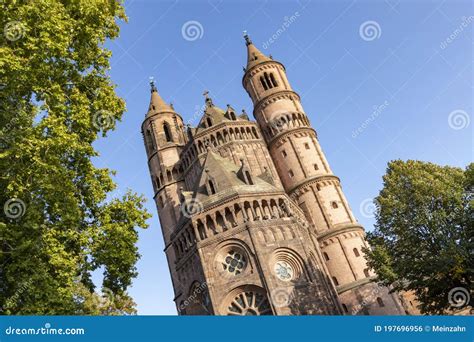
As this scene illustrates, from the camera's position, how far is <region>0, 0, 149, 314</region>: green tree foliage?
555 inches

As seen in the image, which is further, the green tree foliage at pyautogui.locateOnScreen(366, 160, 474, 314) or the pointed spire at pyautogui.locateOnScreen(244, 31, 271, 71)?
the pointed spire at pyautogui.locateOnScreen(244, 31, 271, 71)

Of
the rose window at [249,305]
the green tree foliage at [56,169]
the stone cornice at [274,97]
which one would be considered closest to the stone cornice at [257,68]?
the stone cornice at [274,97]

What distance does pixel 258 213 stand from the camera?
3123cm

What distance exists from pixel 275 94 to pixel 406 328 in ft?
122

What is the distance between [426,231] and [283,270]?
10.2 m

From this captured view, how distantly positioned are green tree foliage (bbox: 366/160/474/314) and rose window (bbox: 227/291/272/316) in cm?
804

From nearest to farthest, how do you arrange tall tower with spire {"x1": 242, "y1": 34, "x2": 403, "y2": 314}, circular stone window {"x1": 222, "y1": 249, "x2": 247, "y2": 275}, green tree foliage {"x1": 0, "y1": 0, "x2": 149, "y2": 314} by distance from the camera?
green tree foliage {"x1": 0, "y1": 0, "x2": 149, "y2": 314} → circular stone window {"x1": 222, "y1": 249, "x2": 247, "y2": 275} → tall tower with spire {"x1": 242, "y1": 34, "x2": 403, "y2": 314}

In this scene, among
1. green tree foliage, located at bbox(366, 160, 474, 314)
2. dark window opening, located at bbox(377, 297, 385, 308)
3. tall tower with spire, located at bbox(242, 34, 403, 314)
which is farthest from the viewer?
tall tower with spire, located at bbox(242, 34, 403, 314)

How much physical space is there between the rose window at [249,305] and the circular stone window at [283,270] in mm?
1913

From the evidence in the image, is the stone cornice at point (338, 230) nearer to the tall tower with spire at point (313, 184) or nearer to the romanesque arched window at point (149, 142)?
the tall tower with spire at point (313, 184)

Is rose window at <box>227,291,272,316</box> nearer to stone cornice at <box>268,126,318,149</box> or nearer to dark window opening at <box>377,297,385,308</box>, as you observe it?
dark window opening at <box>377,297,385,308</box>

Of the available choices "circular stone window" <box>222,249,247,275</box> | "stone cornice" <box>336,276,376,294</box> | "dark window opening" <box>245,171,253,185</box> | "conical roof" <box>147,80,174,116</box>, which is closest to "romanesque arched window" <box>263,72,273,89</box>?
"conical roof" <box>147,80,174,116</box>

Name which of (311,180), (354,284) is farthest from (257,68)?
(354,284)

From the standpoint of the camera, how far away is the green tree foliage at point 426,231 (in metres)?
22.2
